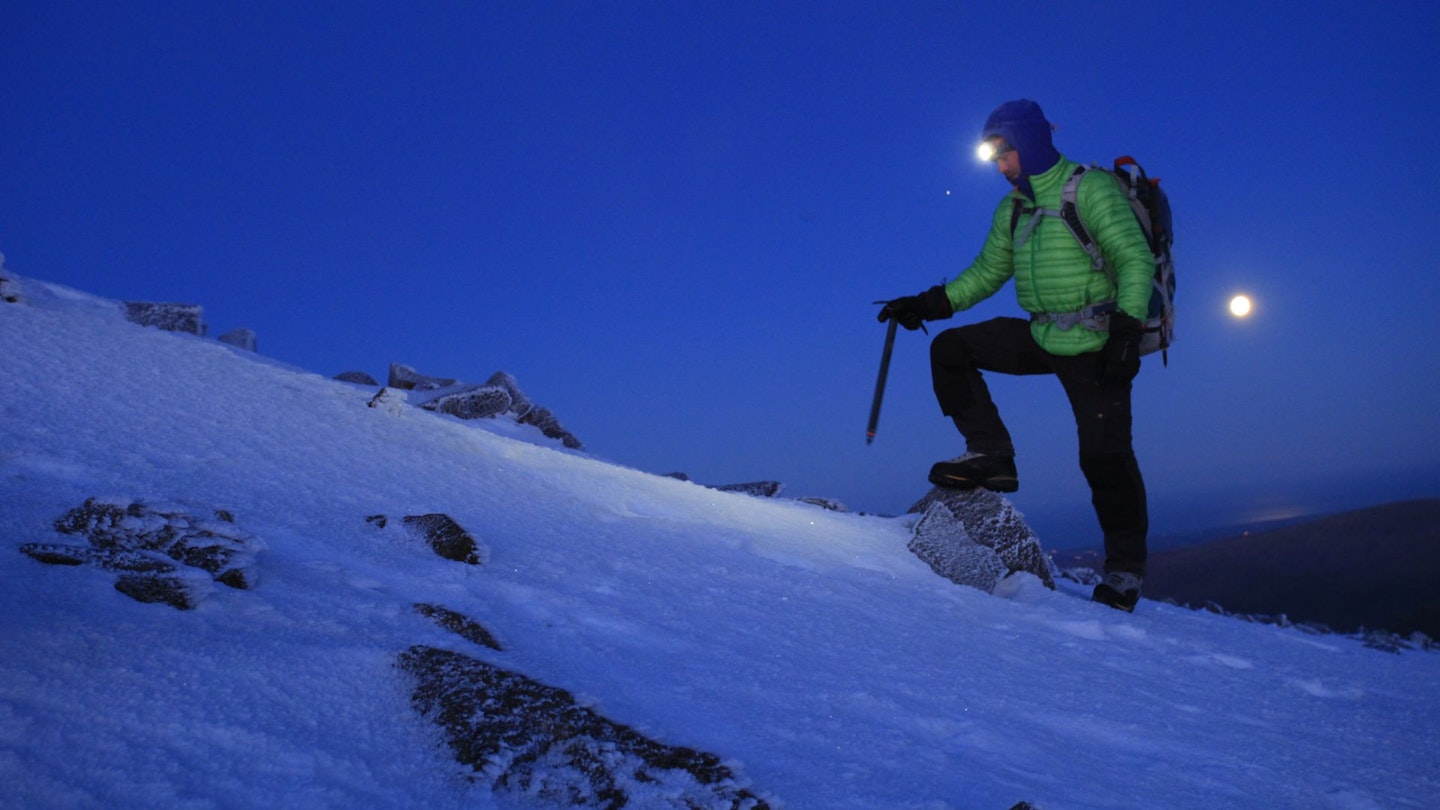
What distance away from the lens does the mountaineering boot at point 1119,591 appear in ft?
16.4

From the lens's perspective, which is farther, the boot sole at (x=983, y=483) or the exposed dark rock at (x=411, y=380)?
the exposed dark rock at (x=411, y=380)

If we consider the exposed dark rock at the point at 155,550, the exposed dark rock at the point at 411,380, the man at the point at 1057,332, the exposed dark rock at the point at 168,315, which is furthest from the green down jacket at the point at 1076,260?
the exposed dark rock at the point at 168,315

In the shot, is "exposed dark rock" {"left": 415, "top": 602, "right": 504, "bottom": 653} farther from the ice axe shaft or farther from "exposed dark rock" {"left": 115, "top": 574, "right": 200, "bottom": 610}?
the ice axe shaft

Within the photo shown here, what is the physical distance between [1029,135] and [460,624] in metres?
4.66

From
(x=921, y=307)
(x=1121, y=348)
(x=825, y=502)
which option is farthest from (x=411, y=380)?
(x=1121, y=348)

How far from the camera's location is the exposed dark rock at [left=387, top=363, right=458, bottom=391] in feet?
28.4

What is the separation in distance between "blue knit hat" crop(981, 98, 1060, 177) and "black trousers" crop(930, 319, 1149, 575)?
997mm

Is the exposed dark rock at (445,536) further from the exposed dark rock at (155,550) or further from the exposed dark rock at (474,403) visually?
the exposed dark rock at (474,403)

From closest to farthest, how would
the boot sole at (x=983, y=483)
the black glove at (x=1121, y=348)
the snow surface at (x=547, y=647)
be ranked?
the snow surface at (x=547, y=647)
the black glove at (x=1121, y=348)
the boot sole at (x=983, y=483)

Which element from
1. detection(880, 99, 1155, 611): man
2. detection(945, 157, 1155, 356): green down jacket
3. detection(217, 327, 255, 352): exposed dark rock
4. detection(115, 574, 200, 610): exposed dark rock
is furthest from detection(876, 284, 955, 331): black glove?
detection(217, 327, 255, 352): exposed dark rock

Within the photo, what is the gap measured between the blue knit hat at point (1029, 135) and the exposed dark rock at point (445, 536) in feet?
13.8

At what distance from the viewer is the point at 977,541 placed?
5168mm

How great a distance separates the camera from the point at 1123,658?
3.62m

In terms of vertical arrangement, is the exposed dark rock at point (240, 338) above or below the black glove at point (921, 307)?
below
